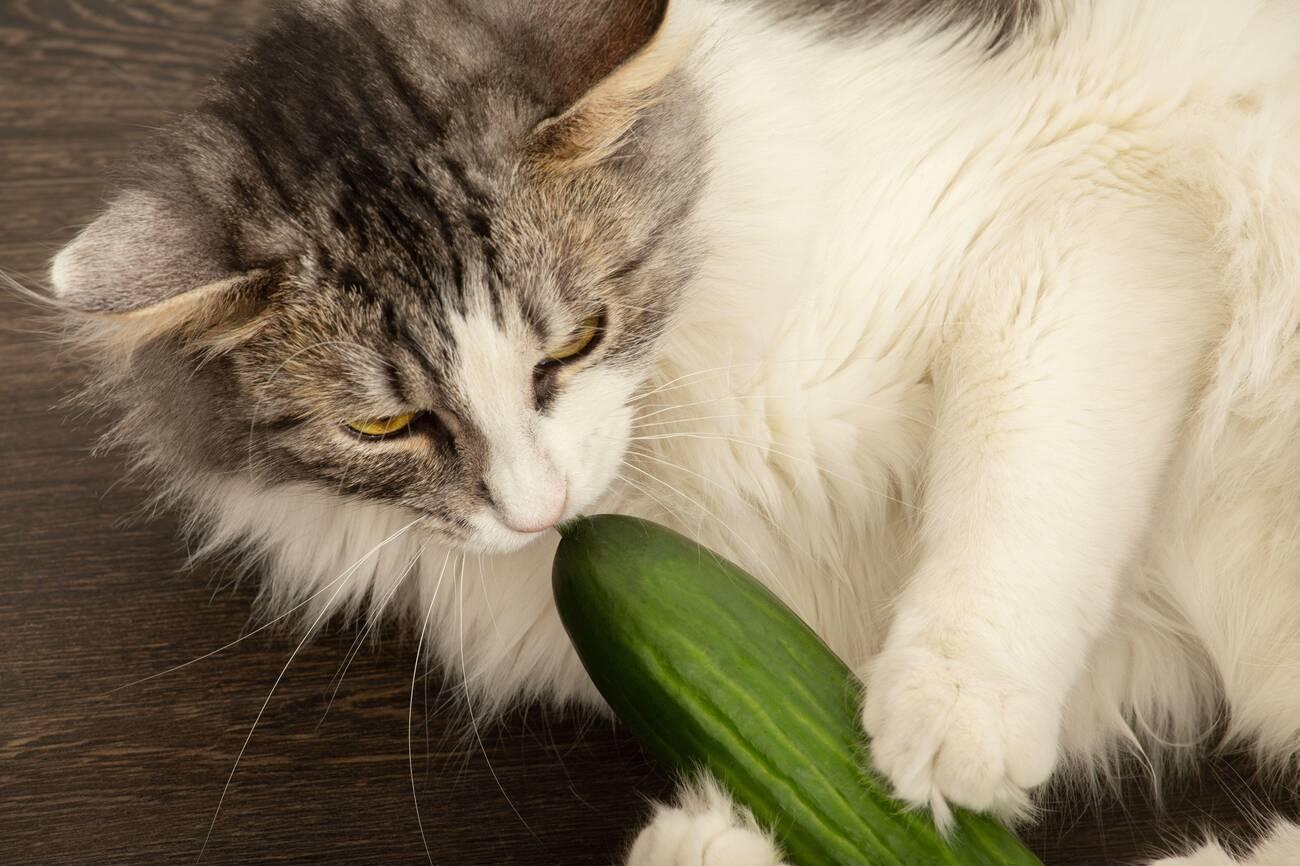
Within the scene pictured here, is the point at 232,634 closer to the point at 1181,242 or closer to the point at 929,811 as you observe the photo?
the point at 929,811

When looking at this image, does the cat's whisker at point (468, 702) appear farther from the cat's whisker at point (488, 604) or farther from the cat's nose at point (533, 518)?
the cat's nose at point (533, 518)

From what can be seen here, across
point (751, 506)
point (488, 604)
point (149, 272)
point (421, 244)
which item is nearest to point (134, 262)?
point (149, 272)

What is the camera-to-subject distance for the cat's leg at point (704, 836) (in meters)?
0.94

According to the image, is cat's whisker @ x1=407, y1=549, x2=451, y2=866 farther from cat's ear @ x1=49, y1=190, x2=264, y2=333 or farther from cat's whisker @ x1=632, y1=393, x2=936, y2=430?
cat's ear @ x1=49, y1=190, x2=264, y2=333

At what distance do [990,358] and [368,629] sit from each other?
778mm

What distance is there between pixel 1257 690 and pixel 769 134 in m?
0.79

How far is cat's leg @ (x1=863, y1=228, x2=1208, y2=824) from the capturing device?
949mm

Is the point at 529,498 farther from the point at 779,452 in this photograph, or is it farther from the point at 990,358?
the point at 990,358

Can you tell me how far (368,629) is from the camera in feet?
4.24

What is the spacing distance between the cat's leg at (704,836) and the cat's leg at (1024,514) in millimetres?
132

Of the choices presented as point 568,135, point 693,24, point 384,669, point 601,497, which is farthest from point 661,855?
point 693,24

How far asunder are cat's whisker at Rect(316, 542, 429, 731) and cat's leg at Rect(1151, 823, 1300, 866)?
32.7 inches

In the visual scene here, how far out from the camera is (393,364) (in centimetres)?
Answer: 96

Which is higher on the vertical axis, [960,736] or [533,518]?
[533,518]
